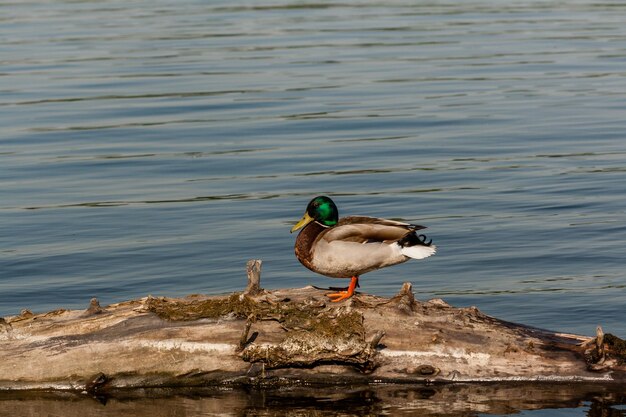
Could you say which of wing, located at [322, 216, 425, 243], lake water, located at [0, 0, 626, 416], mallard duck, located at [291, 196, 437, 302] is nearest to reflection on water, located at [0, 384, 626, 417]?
mallard duck, located at [291, 196, 437, 302]

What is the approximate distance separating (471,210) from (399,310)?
739cm

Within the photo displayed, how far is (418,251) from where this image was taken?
9.58m

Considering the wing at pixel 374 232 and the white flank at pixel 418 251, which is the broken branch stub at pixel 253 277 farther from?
the white flank at pixel 418 251

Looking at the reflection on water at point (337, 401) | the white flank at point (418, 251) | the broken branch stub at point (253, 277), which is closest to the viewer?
the reflection on water at point (337, 401)

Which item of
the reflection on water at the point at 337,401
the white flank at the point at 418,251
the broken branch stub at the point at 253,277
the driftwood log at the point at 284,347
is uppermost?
the white flank at the point at 418,251

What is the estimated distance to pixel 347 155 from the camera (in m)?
20.0

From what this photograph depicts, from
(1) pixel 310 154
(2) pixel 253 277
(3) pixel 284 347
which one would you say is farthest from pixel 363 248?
(1) pixel 310 154

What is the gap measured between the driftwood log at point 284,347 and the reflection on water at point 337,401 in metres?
0.08

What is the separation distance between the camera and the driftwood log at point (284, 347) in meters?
8.87

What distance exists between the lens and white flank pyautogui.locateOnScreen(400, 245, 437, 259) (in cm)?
951

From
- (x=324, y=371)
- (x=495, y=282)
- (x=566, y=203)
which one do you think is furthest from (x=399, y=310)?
(x=566, y=203)

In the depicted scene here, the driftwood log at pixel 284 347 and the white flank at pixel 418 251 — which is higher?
the white flank at pixel 418 251

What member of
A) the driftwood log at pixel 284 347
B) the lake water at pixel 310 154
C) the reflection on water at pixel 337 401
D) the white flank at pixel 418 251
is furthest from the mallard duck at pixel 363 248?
the lake water at pixel 310 154

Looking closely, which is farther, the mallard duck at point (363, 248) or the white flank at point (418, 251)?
the mallard duck at point (363, 248)
